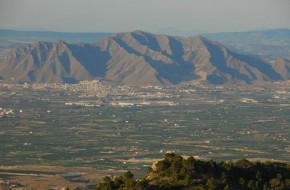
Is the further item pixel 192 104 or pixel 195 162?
pixel 192 104

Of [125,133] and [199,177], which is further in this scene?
[125,133]

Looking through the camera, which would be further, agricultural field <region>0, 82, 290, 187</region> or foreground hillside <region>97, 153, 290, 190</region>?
agricultural field <region>0, 82, 290, 187</region>

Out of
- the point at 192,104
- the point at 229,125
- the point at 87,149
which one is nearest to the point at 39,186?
the point at 87,149

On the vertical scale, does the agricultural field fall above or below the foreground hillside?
above

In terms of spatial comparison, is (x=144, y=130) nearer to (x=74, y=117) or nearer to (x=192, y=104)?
(x=74, y=117)

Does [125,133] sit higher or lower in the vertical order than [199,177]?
higher
